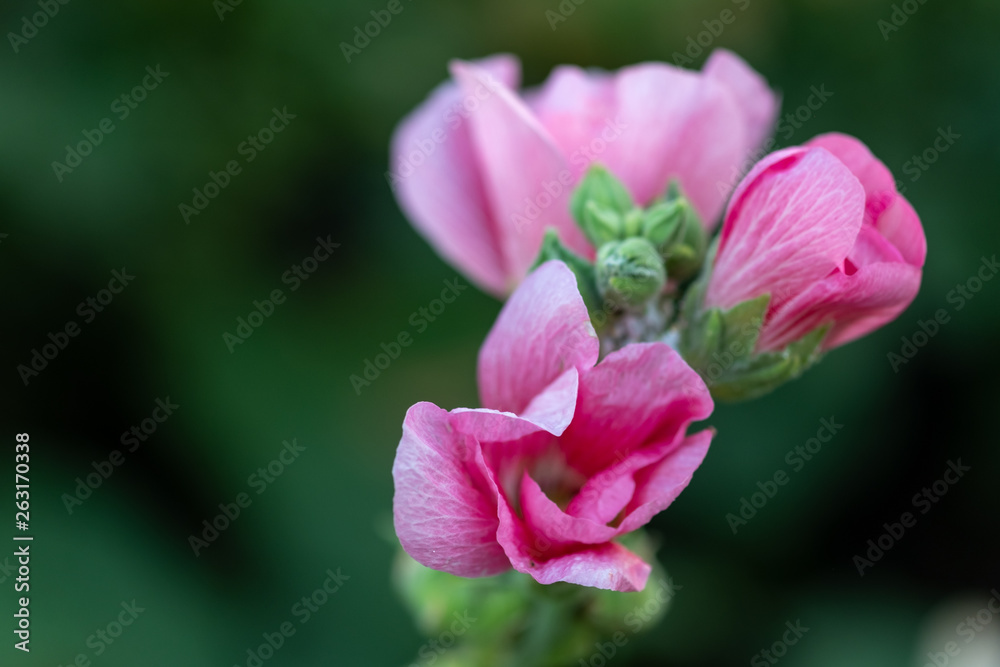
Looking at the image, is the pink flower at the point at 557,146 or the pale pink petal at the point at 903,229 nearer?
the pale pink petal at the point at 903,229

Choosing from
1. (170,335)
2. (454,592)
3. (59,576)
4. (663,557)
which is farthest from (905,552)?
(59,576)

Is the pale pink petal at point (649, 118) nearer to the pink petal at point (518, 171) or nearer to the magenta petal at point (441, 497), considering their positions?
the pink petal at point (518, 171)

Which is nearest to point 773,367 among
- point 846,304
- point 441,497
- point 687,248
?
point 846,304

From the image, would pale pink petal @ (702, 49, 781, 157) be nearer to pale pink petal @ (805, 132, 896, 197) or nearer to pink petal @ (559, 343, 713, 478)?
pale pink petal @ (805, 132, 896, 197)

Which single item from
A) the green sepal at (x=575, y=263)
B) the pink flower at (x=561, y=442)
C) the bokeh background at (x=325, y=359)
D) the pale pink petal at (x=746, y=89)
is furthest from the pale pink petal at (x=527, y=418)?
the bokeh background at (x=325, y=359)

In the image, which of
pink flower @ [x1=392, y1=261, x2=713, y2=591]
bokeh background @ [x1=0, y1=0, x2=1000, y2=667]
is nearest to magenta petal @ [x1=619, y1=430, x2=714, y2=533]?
pink flower @ [x1=392, y1=261, x2=713, y2=591]

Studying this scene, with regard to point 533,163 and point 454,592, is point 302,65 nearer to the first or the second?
point 533,163
